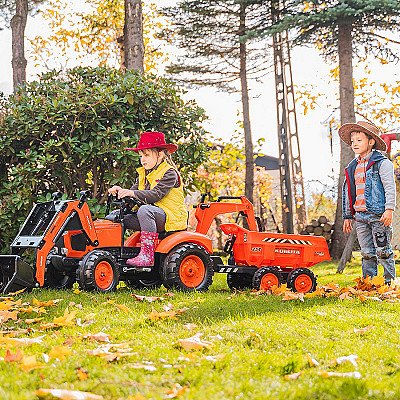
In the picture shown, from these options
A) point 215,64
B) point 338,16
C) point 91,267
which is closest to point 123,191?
point 91,267

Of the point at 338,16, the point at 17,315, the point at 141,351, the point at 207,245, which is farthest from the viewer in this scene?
Answer: the point at 338,16

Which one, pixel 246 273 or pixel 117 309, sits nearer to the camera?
pixel 117 309

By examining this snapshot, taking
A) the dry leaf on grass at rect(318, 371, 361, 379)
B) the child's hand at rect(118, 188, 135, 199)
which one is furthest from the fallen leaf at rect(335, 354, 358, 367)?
the child's hand at rect(118, 188, 135, 199)

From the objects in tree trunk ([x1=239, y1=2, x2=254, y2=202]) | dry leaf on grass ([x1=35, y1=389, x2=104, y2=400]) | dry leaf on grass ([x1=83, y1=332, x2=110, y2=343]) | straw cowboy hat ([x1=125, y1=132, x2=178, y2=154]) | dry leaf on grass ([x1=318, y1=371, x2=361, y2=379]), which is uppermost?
tree trunk ([x1=239, y1=2, x2=254, y2=202])

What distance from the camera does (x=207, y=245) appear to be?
6418 millimetres

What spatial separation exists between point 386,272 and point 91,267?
2995 millimetres

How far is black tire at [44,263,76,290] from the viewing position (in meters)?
6.55

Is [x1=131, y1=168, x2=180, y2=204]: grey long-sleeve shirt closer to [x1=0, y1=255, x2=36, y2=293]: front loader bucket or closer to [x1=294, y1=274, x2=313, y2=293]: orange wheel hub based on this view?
[x1=0, y1=255, x2=36, y2=293]: front loader bucket

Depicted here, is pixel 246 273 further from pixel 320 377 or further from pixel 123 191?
pixel 320 377

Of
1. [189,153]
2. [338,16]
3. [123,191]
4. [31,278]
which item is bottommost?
[31,278]

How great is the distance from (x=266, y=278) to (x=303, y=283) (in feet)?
1.35

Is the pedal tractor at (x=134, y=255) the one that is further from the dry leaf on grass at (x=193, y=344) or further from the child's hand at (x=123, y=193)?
the dry leaf on grass at (x=193, y=344)

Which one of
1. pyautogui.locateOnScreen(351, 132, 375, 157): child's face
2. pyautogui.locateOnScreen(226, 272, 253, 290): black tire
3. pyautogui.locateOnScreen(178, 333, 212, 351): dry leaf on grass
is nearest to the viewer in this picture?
pyautogui.locateOnScreen(178, 333, 212, 351): dry leaf on grass

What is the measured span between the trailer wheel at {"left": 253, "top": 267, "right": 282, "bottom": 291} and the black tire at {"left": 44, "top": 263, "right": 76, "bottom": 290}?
184 cm
